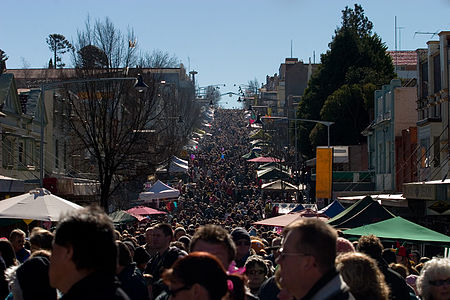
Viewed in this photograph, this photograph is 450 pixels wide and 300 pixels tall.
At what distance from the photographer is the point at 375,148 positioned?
44062 millimetres

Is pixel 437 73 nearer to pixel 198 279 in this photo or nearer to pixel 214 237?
pixel 214 237

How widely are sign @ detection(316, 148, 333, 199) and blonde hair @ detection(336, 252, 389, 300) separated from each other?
28.8 m

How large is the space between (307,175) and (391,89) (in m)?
19.7

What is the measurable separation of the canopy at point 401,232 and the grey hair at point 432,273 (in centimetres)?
650

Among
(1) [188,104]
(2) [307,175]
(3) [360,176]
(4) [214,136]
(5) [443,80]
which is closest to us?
(5) [443,80]

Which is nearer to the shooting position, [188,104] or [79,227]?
[79,227]

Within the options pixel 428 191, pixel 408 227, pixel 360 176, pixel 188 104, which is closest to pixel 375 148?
pixel 360 176

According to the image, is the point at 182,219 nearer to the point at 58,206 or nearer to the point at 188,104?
the point at 58,206

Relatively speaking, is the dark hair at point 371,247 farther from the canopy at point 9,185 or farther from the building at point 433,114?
the building at point 433,114

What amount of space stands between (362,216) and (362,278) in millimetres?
12173

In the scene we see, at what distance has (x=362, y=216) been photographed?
17.4m

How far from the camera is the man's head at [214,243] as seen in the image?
5668mm

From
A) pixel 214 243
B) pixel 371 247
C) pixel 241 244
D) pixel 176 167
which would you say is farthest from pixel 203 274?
pixel 176 167

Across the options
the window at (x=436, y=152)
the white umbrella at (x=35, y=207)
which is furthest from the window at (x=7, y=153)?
the white umbrella at (x=35, y=207)
